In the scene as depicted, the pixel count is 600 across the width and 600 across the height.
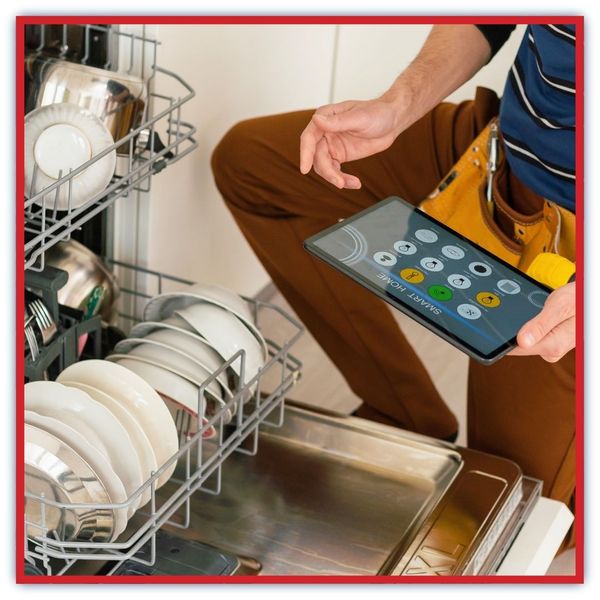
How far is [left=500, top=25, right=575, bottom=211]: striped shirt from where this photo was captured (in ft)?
3.95

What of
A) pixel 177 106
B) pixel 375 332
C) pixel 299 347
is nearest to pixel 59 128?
pixel 177 106

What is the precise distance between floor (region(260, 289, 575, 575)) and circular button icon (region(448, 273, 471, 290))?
73cm

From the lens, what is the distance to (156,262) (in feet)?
4.94

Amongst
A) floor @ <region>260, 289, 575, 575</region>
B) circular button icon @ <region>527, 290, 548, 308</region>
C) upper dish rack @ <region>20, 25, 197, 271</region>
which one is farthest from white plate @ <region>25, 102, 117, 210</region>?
floor @ <region>260, 289, 575, 575</region>

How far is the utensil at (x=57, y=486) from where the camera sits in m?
1.06

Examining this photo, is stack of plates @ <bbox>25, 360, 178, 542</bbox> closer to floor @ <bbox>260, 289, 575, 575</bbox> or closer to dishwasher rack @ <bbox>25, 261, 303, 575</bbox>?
dishwasher rack @ <bbox>25, 261, 303, 575</bbox>

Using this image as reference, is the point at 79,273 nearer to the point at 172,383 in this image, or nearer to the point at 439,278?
the point at 172,383

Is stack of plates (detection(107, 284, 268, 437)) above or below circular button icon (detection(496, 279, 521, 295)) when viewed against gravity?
below

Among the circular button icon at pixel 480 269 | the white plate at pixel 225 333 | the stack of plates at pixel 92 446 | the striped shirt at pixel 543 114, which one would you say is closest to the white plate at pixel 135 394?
the stack of plates at pixel 92 446

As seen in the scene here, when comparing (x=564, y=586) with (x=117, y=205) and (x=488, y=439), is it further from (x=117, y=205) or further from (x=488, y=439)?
(x=117, y=205)

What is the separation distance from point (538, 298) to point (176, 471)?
0.53 m

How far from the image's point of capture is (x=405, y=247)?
1.08 metres

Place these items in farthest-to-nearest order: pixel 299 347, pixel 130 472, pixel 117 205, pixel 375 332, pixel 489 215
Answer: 1. pixel 299 347
2. pixel 375 332
3. pixel 117 205
4. pixel 489 215
5. pixel 130 472

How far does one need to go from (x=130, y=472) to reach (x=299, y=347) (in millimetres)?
885
